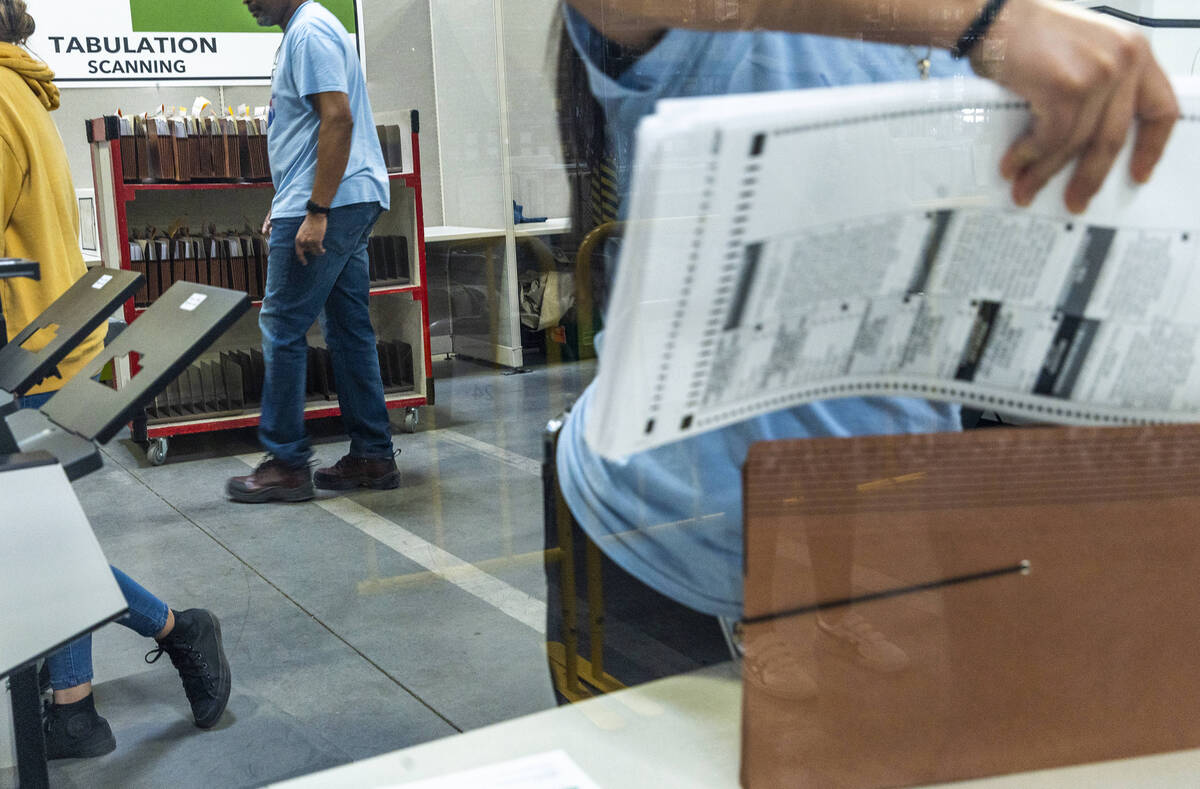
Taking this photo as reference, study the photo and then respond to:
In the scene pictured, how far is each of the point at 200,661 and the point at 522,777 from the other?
1.49 metres

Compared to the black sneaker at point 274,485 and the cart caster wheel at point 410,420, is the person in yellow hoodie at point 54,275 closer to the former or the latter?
the black sneaker at point 274,485

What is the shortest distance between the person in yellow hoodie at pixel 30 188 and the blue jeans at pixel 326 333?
2.23 feet

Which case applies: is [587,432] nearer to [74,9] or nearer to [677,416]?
[677,416]

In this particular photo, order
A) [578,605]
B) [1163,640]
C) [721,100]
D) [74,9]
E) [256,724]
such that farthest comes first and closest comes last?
[74,9] < [256,724] < [578,605] < [1163,640] < [721,100]

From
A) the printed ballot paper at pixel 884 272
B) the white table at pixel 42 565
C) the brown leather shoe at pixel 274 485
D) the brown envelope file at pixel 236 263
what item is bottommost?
the brown leather shoe at pixel 274 485

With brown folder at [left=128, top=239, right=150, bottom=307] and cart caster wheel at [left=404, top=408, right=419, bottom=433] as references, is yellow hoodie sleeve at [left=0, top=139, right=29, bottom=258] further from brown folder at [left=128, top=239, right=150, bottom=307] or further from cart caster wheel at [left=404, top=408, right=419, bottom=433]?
cart caster wheel at [left=404, top=408, right=419, bottom=433]

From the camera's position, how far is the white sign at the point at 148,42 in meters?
3.62

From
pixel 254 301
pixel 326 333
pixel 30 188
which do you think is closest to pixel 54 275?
pixel 30 188

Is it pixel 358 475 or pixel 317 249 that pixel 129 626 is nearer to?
pixel 317 249

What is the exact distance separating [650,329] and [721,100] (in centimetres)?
10

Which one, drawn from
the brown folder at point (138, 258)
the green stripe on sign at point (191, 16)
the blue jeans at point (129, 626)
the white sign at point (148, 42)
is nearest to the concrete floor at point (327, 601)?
the blue jeans at point (129, 626)

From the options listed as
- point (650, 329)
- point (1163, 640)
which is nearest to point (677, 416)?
point (650, 329)

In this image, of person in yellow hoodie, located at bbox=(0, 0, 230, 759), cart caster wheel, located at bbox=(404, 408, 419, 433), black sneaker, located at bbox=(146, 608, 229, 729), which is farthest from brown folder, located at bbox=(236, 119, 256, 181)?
black sneaker, located at bbox=(146, 608, 229, 729)

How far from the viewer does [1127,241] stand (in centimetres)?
53
